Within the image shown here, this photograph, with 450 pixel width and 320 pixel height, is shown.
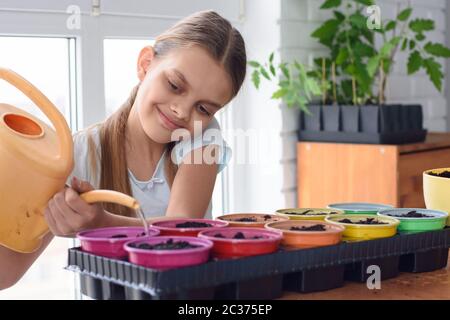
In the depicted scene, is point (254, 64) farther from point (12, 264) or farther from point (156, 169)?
point (12, 264)

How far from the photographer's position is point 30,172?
1.07 meters

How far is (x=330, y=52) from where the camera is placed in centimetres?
281

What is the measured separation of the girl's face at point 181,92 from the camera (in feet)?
4.73

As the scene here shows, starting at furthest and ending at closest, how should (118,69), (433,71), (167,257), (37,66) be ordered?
(433,71)
(118,69)
(37,66)
(167,257)

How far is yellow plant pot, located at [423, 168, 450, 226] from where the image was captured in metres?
1.26

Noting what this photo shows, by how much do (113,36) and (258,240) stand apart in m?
1.47

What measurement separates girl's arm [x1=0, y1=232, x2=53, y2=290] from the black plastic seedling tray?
473mm

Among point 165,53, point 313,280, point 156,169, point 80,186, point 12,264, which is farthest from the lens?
point 156,169

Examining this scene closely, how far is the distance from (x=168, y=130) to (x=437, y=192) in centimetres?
51

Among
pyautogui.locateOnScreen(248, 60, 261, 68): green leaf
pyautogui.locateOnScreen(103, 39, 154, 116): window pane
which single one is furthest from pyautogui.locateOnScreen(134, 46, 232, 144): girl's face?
pyautogui.locateOnScreen(248, 60, 261, 68): green leaf

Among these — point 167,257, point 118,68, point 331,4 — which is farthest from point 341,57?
point 167,257

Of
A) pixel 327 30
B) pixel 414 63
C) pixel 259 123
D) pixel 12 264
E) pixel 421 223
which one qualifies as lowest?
pixel 12 264

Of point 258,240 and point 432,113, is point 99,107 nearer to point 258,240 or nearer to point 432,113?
point 258,240
